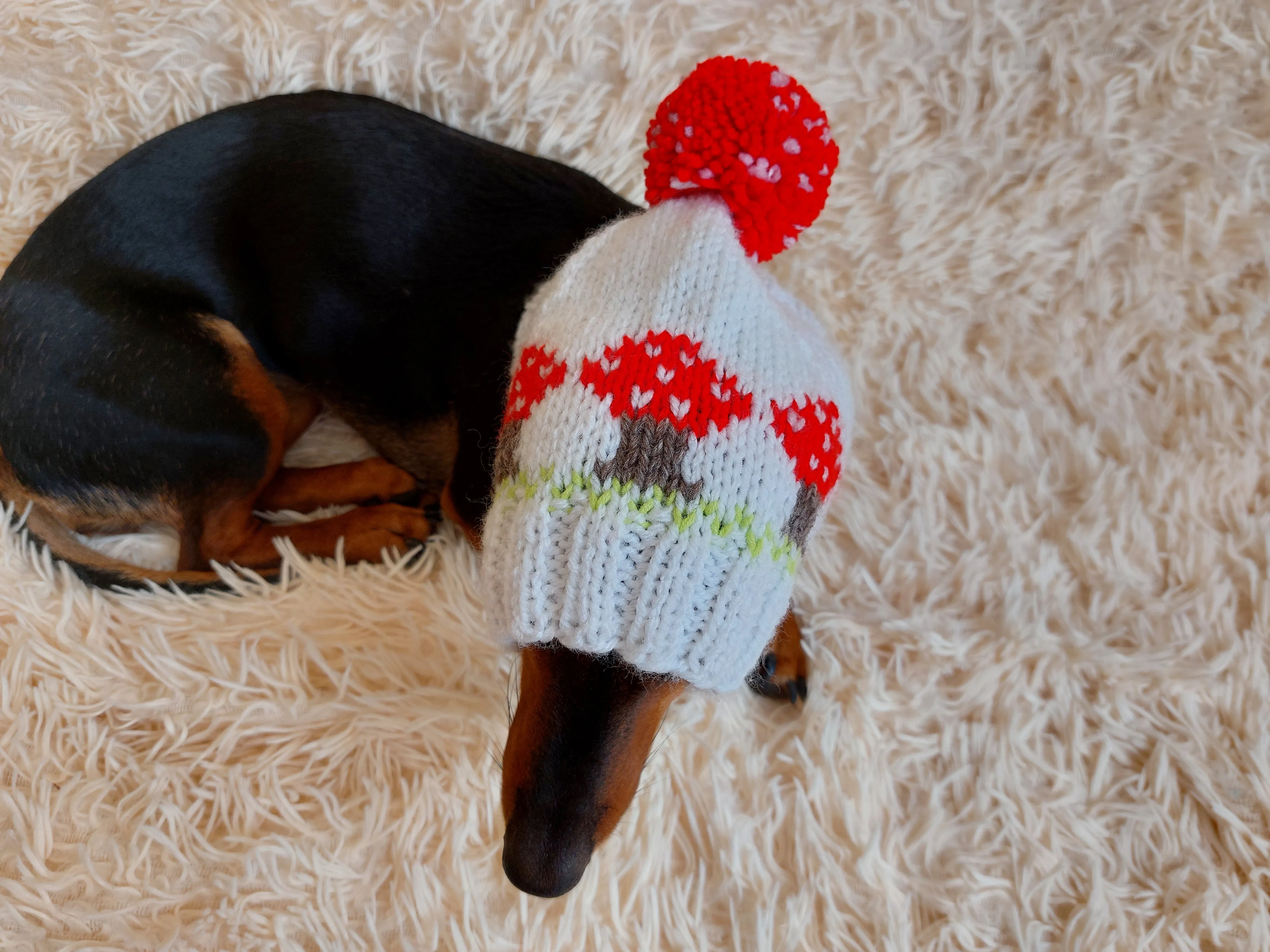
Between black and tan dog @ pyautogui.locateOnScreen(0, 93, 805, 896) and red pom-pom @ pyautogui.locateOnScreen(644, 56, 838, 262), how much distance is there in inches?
16.0

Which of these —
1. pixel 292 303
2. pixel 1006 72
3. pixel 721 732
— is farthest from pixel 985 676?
pixel 292 303

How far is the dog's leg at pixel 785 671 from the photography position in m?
1.36

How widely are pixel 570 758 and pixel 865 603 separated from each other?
664mm

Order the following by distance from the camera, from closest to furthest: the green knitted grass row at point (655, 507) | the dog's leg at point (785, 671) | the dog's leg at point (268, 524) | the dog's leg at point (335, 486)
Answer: the green knitted grass row at point (655, 507)
the dog's leg at point (785, 671)
the dog's leg at point (268, 524)
the dog's leg at point (335, 486)

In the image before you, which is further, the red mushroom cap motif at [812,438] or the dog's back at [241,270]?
the dog's back at [241,270]

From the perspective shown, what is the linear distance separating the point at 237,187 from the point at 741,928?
4.34ft

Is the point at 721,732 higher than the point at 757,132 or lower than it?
lower

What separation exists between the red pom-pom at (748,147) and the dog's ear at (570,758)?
497mm

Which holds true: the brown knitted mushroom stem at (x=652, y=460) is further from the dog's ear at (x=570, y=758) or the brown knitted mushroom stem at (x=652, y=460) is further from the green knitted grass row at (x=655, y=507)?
the dog's ear at (x=570, y=758)

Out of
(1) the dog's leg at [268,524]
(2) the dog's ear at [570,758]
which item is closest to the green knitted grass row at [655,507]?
(2) the dog's ear at [570,758]

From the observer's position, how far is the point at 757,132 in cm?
95

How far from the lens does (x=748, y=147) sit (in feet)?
3.11

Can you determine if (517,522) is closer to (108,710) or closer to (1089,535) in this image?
(108,710)

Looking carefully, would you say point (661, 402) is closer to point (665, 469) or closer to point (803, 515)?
point (665, 469)
